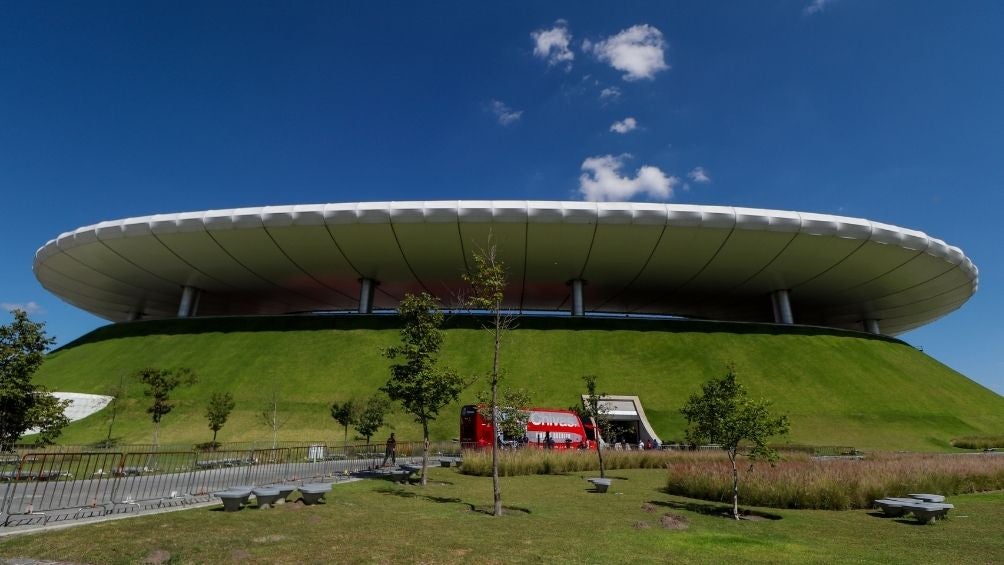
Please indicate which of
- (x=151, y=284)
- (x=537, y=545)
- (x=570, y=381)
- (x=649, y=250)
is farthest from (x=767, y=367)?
(x=151, y=284)

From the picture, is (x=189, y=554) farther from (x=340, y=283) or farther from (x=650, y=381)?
(x=340, y=283)

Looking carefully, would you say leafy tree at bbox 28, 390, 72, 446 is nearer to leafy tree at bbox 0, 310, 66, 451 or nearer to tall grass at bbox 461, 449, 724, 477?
leafy tree at bbox 0, 310, 66, 451

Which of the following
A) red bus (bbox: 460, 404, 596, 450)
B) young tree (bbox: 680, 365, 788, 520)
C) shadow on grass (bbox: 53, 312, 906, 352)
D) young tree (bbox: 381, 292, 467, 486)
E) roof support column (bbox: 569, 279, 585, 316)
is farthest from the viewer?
roof support column (bbox: 569, 279, 585, 316)

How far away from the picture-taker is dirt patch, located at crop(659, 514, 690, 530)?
1041 cm

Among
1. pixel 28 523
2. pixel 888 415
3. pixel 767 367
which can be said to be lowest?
pixel 28 523

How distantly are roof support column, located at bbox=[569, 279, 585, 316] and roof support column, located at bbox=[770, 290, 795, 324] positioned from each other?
61.9 ft

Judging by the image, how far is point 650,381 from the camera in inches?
1495

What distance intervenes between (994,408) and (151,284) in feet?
247

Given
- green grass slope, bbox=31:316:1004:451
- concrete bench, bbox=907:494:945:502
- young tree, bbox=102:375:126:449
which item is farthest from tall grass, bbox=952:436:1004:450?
young tree, bbox=102:375:126:449

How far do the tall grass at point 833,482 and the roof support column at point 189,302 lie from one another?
5145 centimetres

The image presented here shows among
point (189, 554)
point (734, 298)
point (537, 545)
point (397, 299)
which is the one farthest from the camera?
point (397, 299)

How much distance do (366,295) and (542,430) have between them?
1103 inches

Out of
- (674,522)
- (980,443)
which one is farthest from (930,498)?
(980,443)

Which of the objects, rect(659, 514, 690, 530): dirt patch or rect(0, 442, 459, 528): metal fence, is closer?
rect(659, 514, 690, 530): dirt patch
